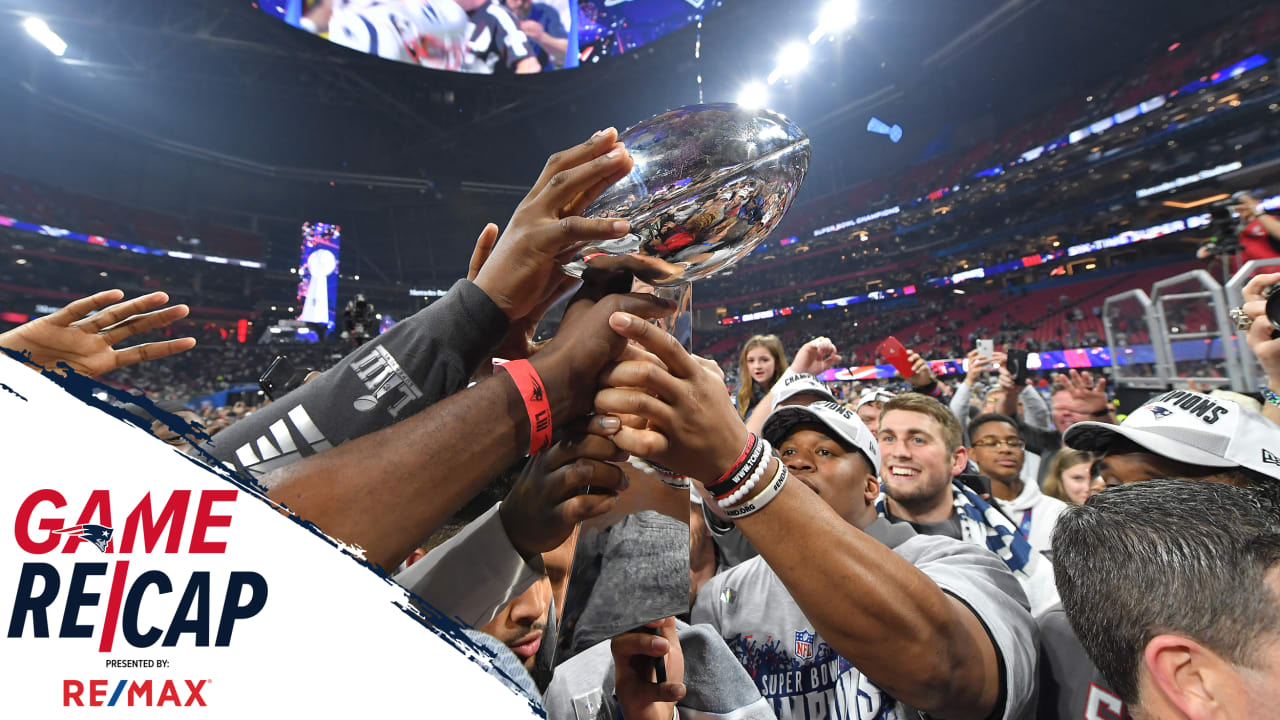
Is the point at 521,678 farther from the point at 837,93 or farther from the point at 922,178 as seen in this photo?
the point at 922,178

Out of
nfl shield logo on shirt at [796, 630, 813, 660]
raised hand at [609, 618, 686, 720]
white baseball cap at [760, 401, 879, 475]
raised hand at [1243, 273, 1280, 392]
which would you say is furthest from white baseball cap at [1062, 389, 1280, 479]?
raised hand at [609, 618, 686, 720]

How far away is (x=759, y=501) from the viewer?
85 centimetres

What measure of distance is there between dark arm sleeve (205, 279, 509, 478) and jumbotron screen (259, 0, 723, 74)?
1124 centimetres

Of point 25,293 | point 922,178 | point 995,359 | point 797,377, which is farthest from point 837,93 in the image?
point 25,293

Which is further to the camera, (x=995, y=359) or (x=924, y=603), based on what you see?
(x=995, y=359)

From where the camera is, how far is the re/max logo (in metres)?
0.53

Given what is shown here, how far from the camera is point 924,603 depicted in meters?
0.87

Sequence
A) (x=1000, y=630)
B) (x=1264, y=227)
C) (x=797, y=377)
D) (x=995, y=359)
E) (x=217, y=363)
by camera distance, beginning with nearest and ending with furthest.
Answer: (x=1000, y=630) → (x=797, y=377) → (x=1264, y=227) → (x=995, y=359) → (x=217, y=363)

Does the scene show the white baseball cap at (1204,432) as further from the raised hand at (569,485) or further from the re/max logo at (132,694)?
the re/max logo at (132,694)

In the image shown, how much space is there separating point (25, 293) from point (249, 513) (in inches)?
962

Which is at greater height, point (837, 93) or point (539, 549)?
point (837, 93)

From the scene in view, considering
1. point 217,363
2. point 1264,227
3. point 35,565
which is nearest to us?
point 35,565

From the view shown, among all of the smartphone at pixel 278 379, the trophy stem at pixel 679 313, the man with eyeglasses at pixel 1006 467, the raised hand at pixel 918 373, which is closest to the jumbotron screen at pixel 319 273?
the smartphone at pixel 278 379

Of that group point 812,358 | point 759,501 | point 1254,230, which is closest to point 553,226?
point 759,501
